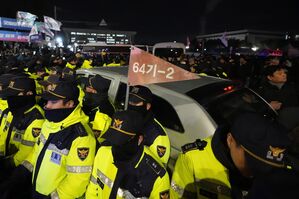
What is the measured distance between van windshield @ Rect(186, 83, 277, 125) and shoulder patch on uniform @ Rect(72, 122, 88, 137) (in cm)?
170

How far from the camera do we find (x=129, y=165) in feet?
8.93

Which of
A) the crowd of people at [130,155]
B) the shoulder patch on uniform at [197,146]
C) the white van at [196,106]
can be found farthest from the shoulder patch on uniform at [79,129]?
the white van at [196,106]

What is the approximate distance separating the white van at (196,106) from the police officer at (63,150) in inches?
55.3

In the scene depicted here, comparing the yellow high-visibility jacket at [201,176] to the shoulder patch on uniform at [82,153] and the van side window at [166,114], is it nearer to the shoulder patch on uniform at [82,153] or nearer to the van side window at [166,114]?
the shoulder patch on uniform at [82,153]

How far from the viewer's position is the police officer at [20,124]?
12.7 ft

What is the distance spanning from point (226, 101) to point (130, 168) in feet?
7.28

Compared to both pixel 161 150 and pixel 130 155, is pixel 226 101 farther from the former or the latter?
pixel 130 155

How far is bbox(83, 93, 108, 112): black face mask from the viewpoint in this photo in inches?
208

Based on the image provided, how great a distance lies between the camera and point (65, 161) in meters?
3.16

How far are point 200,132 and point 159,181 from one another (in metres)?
1.54

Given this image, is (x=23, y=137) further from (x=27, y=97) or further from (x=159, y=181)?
(x=159, y=181)

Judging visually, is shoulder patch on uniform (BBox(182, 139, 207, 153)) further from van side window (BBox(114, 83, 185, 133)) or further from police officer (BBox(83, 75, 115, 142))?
police officer (BBox(83, 75, 115, 142))

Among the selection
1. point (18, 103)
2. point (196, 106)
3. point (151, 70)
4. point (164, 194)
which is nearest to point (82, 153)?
point (164, 194)

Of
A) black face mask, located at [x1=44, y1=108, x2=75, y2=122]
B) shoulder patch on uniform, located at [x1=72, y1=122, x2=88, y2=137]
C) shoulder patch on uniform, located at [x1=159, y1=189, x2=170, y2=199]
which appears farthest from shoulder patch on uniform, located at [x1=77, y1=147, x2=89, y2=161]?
shoulder patch on uniform, located at [x1=159, y1=189, x2=170, y2=199]
